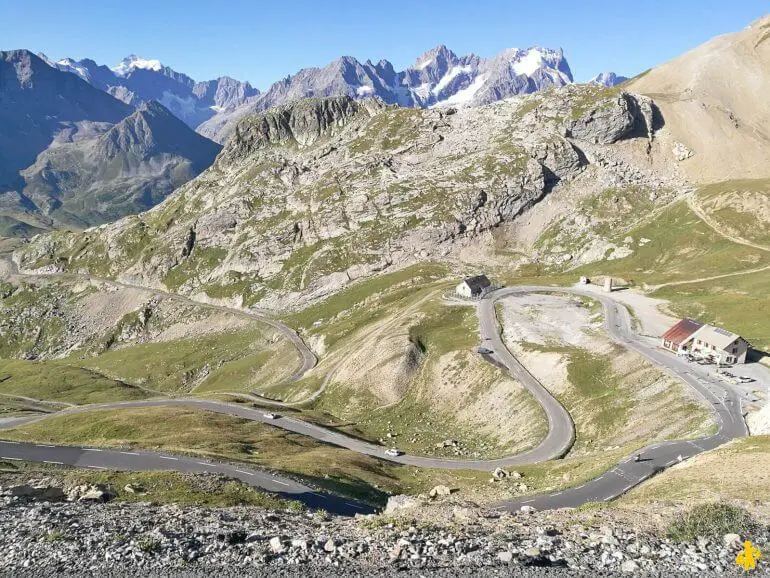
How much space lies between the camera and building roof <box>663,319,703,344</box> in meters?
87.5

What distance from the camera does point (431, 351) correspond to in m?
113

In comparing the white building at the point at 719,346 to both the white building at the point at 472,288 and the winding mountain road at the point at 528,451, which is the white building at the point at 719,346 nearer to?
the winding mountain road at the point at 528,451

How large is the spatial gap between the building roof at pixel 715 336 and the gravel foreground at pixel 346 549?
69242 millimetres

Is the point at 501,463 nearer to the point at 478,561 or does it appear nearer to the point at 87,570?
the point at 478,561

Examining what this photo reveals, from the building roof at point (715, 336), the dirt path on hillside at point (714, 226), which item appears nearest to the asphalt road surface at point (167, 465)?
the building roof at point (715, 336)

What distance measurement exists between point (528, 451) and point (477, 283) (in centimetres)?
7643

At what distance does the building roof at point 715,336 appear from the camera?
80.8 metres

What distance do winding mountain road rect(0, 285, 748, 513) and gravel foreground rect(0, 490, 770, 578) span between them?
18580mm

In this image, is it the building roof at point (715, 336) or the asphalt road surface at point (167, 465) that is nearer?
the asphalt road surface at point (167, 465)

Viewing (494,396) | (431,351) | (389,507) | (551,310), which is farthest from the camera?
(551,310)

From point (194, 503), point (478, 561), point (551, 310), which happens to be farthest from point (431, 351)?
point (478, 561)

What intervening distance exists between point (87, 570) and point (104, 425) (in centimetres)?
6599

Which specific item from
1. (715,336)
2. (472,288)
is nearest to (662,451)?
(715,336)

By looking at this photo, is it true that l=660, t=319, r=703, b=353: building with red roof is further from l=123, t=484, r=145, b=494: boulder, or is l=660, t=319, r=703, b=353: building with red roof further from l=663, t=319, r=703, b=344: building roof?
l=123, t=484, r=145, b=494: boulder
